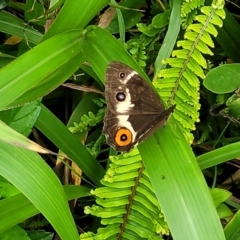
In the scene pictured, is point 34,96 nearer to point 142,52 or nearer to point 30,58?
point 30,58

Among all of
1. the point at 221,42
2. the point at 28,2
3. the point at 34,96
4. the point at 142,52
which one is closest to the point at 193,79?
the point at 142,52

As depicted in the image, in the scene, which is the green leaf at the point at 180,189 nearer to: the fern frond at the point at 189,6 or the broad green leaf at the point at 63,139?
the broad green leaf at the point at 63,139

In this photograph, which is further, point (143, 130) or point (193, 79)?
point (193, 79)

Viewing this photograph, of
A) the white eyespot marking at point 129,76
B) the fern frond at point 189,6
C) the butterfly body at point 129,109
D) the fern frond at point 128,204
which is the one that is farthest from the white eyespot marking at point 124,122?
the fern frond at point 189,6

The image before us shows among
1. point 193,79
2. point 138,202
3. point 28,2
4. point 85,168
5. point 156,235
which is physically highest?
point 28,2

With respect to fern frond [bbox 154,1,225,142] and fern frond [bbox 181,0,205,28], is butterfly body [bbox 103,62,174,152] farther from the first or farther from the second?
fern frond [bbox 181,0,205,28]

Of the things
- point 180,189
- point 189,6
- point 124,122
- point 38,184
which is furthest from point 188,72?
point 38,184

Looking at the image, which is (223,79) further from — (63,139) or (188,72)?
(63,139)
